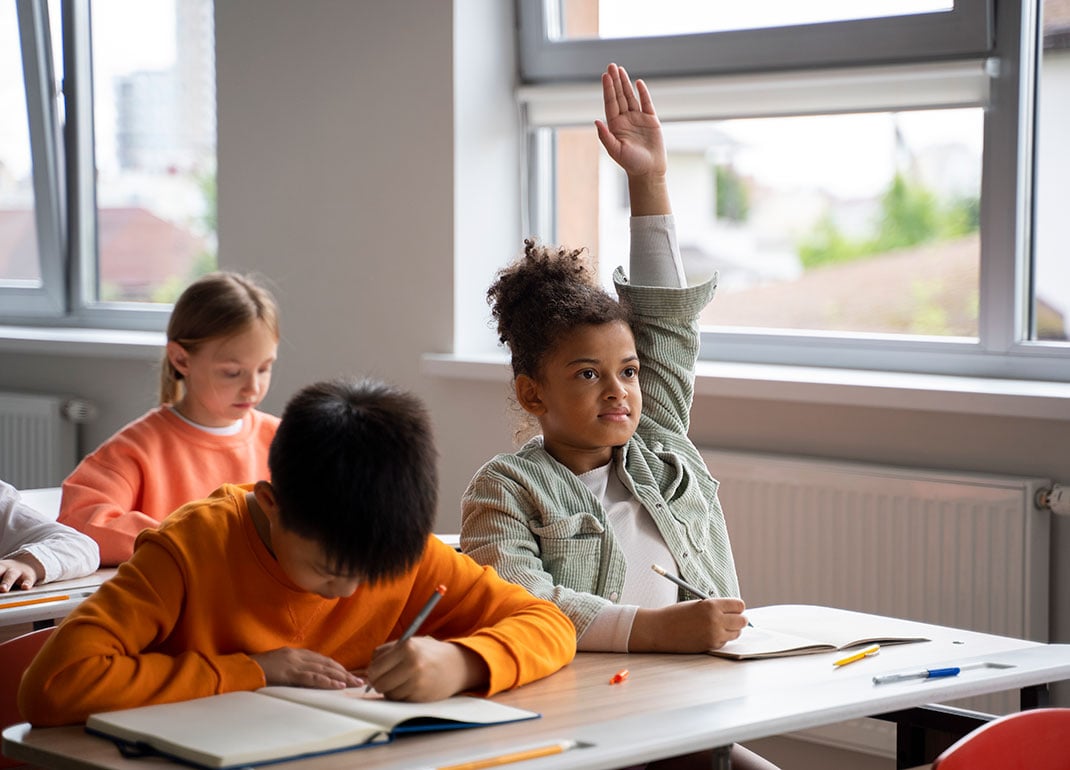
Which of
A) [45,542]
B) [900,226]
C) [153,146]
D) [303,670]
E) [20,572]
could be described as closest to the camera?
[303,670]

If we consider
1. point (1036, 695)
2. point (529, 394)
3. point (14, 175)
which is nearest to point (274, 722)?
point (529, 394)

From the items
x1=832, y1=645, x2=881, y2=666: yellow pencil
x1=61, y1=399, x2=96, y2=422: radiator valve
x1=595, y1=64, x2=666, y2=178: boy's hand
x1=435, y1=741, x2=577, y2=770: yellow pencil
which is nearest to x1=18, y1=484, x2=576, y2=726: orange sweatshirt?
x1=435, y1=741, x2=577, y2=770: yellow pencil

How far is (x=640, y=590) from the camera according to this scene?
2051mm

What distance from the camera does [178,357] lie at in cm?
299

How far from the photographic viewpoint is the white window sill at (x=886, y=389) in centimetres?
277

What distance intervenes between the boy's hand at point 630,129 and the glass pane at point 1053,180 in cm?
110

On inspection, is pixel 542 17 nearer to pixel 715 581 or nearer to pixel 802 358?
pixel 802 358

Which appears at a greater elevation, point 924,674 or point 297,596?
point 297,596

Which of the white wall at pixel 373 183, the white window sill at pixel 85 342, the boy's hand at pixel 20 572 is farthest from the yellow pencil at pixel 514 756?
the white window sill at pixel 85 342

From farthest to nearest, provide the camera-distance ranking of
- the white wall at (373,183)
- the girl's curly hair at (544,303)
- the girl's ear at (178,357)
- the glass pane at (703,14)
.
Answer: the white wall at (373,183), the glass pane at (703,14), the girl's ear at (178,357), the girl's curly hair at (544,303)

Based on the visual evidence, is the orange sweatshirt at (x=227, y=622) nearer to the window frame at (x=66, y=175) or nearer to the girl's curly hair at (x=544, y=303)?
the girl's curly hair at (x=544, y=303)

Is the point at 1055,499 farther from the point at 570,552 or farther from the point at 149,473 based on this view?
the point at 149,473

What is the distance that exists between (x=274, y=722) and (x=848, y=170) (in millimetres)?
2310

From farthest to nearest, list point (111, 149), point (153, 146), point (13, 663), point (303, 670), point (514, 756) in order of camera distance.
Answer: point (111, 149) < point (153, 146) < point (13, 663) < point (303, 670) < point (514, 756)
